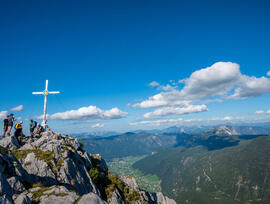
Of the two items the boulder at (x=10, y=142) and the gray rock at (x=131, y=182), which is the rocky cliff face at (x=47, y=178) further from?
the gray rock at (x=131, y=182)

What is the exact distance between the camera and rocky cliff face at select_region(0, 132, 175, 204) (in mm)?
17438

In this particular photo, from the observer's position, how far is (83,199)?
17.4m

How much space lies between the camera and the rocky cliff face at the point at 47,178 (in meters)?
17.4

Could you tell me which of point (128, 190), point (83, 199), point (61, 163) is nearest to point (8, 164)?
point (83, 199)

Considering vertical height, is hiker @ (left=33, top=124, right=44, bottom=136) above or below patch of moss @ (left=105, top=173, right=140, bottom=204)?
above

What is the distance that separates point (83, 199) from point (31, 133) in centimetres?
3646

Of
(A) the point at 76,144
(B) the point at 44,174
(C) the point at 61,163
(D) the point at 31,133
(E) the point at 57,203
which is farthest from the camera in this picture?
(A) the point at 76,144

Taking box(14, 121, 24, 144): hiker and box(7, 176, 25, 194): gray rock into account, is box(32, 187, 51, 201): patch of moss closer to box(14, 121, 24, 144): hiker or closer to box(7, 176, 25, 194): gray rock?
box(7, 176, 25, 194): gray rock

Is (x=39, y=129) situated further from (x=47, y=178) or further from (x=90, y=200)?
(x=90, y=200)

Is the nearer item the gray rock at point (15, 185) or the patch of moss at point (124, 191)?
the gray rock at point (15, 185)

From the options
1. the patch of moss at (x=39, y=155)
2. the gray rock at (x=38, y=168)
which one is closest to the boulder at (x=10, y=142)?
the patch of moss at (x=39, y=155)

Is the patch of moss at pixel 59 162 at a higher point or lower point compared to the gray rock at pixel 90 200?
lower

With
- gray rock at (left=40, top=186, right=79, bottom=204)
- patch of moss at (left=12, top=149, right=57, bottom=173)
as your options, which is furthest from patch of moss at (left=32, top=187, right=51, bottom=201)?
patch of moss at (left=12, top=149, right=57, bottom=173)

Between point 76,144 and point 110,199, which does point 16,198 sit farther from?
point 76,144
